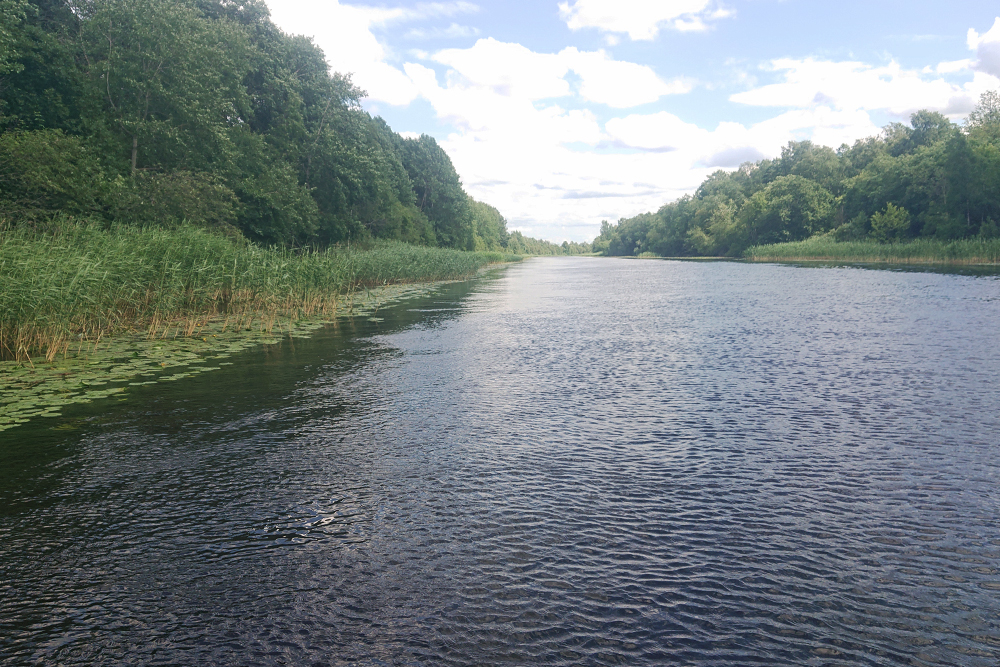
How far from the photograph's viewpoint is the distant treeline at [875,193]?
72.7 metres

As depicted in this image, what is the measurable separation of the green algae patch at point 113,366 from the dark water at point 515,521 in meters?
0.93

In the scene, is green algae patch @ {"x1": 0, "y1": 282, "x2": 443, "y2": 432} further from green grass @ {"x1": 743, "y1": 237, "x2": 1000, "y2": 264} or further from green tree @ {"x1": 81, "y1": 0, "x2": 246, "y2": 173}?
green grass @ {"x1": 743, "y1": 237, "x2": 1000, "y2": 264}

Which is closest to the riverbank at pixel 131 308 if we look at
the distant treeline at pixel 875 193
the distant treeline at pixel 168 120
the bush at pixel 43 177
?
the bush at pixel 43 177

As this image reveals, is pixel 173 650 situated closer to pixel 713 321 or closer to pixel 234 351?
pixel 234 351

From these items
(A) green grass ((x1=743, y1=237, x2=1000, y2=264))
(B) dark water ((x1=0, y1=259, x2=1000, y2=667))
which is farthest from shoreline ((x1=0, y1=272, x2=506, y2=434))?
(A) green grass ((x1=743, y1=237, x2=1000, y2=264))

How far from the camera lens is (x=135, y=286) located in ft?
53.2

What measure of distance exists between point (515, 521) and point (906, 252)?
73.8 m

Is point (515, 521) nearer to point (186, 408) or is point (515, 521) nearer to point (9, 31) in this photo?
point (186, 408)

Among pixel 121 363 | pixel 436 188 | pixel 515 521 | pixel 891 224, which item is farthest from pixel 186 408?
pixel 436 188

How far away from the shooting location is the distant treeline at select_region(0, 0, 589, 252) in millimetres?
26219

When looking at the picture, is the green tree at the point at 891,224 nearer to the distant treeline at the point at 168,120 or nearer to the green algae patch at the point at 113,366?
the distant treeline at the point at 168,120

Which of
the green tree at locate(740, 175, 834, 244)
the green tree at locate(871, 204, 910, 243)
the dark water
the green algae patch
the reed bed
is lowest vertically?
the dark water

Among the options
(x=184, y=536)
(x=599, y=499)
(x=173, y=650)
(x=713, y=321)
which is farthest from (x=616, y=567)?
(x=713, y=321)

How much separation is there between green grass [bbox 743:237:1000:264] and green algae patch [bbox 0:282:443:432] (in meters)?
60.4
